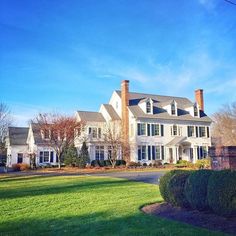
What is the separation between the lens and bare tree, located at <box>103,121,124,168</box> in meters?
36.0

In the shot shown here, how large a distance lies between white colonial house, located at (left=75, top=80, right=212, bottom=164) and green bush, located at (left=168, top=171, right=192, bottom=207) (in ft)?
95.5

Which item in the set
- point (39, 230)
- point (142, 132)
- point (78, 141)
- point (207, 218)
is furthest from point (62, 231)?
point (78, 141)

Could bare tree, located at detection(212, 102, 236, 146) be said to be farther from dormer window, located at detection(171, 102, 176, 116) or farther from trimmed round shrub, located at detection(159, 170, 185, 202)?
trimmed round shrub, located at detection(159, 170, 185, 202)

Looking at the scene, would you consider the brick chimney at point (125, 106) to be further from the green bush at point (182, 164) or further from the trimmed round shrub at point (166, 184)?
the trimmed round shrub at point (166, 184)

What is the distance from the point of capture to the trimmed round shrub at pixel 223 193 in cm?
668

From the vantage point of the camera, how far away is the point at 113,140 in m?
36.2

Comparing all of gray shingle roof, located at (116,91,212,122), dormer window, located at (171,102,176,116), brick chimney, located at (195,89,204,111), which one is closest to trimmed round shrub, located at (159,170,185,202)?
gray shingle roof, located at (116,91,212,122)

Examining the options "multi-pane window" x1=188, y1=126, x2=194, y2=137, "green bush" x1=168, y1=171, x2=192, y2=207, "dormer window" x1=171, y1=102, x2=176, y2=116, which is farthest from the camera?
"multi-pane window" x1=188, y1=126, x2=194, y2=137

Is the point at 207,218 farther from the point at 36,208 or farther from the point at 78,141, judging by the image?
the point at 78,141

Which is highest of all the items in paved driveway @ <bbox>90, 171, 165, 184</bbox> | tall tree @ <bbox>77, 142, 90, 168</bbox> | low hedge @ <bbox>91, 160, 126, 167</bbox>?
tall tree @ <bbox>77, 142, 90, 168</bbox>

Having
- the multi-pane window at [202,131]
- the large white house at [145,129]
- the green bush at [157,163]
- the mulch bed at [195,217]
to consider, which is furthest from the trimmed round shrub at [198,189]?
the multi-pane window at [202,131]

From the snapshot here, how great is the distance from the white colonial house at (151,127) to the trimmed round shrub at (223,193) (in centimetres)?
3066

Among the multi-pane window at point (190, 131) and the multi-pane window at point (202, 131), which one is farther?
the multi-pane window at point (202, 131)

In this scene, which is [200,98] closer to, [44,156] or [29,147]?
[44,156]
